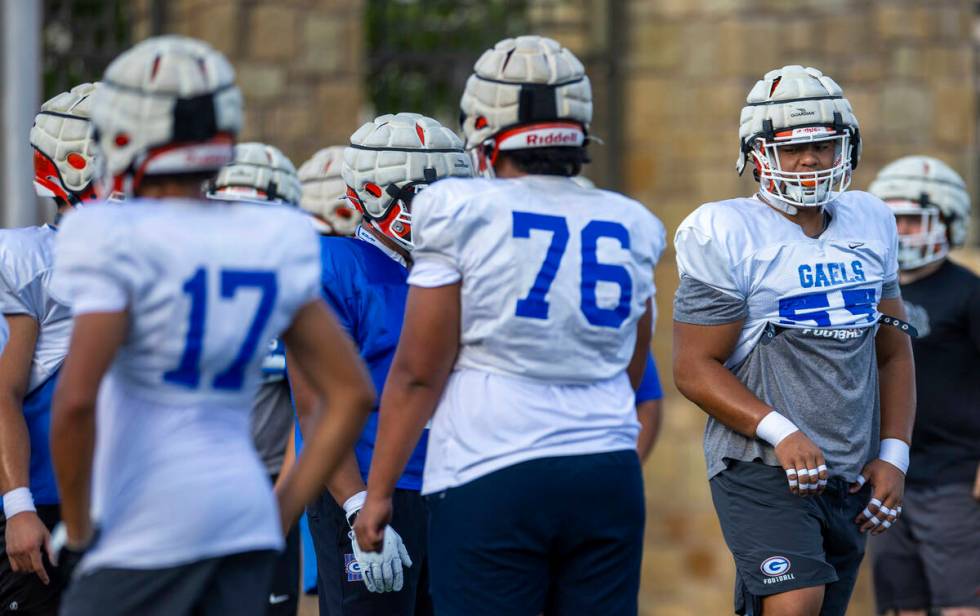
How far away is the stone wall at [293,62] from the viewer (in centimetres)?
922

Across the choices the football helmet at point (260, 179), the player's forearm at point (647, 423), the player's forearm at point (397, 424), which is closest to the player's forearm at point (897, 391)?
the player's forearm at point (647, 423)

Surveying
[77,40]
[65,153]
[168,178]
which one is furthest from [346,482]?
[77,40]

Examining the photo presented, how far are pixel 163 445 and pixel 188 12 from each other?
6.93 metres

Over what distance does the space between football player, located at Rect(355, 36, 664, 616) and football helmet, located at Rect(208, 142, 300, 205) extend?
224 centimetres

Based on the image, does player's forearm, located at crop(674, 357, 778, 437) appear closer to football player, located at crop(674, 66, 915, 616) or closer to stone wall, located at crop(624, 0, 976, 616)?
football player, located at crop(674, 66, 915, 616)

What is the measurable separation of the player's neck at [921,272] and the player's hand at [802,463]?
7.32 feet

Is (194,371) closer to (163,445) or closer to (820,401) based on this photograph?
(163,445)

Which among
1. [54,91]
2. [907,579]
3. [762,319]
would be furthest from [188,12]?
[762,319]

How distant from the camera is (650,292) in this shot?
12.7ft

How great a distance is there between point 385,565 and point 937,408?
300 centimetres

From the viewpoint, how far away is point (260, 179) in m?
5.96

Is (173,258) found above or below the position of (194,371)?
above

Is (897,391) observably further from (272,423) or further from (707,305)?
(272,423)

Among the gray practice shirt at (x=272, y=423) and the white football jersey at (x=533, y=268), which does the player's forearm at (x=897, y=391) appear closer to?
the white football jersey at (x=533, y=268)
